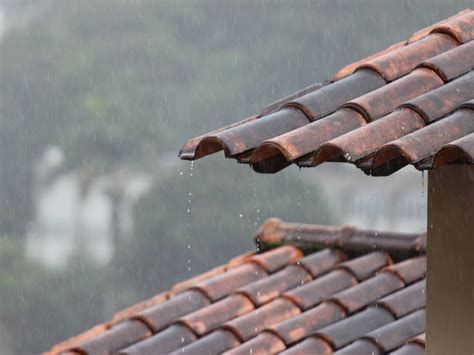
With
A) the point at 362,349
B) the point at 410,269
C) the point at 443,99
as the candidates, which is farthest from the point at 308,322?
the point at 443,99

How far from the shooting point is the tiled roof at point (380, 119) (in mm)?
2508

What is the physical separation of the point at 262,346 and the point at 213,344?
0.23 meters

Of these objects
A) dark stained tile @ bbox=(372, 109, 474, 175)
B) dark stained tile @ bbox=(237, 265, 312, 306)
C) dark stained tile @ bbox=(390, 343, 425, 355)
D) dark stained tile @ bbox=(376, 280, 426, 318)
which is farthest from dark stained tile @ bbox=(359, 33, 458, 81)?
dark stained tile @ bbox=(237, 265, 312, 306)

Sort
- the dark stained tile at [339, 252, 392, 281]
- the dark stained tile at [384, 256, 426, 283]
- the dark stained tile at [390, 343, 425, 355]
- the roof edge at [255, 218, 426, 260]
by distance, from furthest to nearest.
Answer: the roof edge at [255, 218, 426, 260]
the dark stained tile at [339, 252, 392, 281]
the dark stained tile at [384, 256, 426, 283]
the dark stained tile at [390, 343, 425, 355]

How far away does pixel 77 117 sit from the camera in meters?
28.3

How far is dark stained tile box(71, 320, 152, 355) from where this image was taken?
4.62 metres

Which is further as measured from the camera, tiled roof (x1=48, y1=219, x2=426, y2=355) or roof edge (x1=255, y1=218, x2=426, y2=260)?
roof edge (x1=255, y1=218, x2=426, y2=260)

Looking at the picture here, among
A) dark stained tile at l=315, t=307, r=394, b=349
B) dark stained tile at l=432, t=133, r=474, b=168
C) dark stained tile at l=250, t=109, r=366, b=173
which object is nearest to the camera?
dark stained tile at l=432, t=133, r=474, b=168

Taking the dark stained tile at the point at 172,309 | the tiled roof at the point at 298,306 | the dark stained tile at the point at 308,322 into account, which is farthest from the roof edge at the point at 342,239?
the dark stained tile at the point at 172,309

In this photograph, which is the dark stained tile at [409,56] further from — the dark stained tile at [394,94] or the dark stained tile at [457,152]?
the dark stained tile at [457,152]

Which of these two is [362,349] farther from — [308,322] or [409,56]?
[409,56]

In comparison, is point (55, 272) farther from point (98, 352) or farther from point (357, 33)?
point (98, 352)

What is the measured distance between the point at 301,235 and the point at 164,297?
0.85m

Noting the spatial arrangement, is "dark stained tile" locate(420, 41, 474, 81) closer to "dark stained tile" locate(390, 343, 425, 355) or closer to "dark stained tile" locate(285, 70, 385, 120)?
"dark stained tile" locate(285, 70, 385, 120)
